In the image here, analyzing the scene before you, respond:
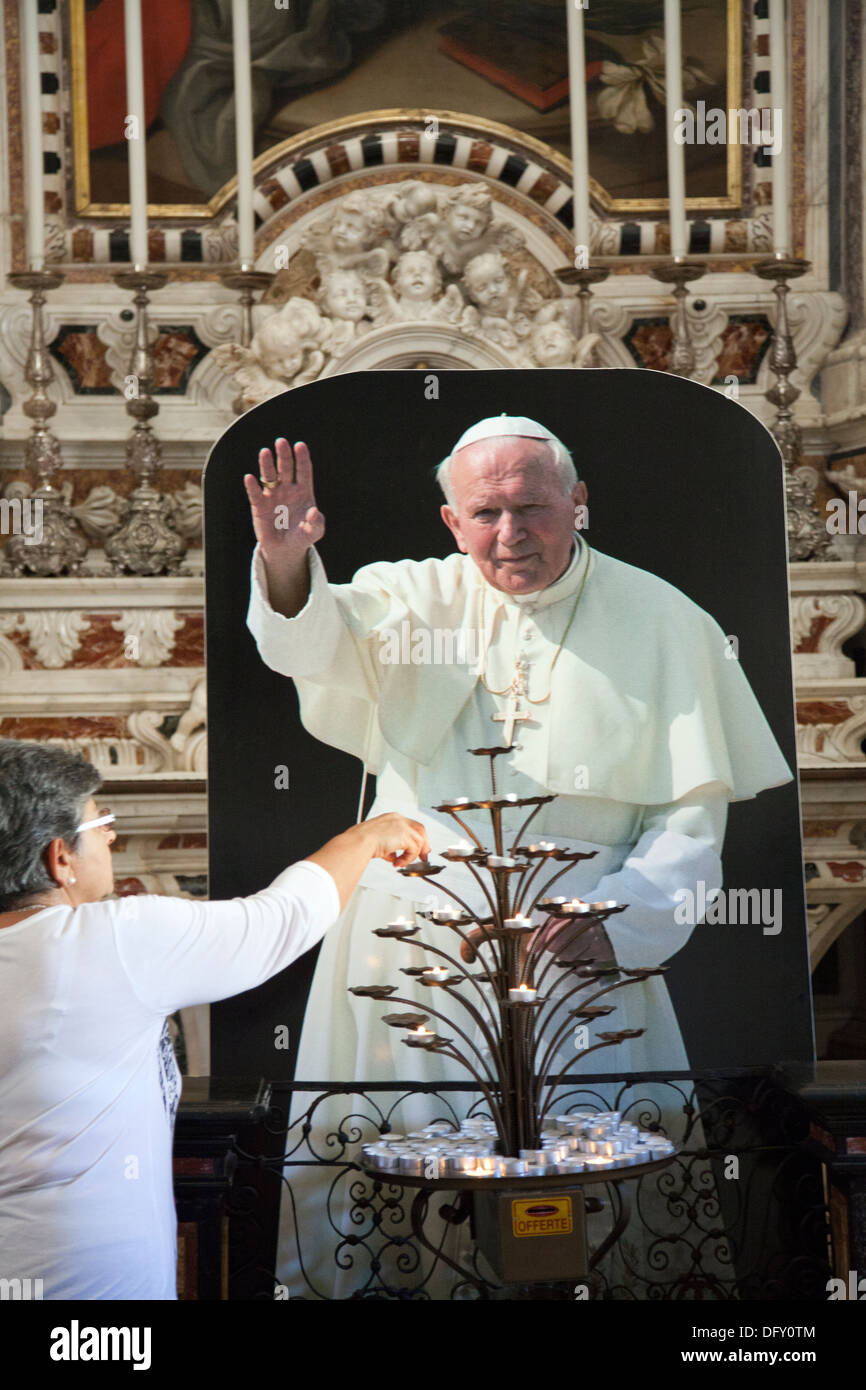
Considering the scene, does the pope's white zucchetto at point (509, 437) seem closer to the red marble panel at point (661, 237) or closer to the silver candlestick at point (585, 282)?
the silver candlestick at point (585, 282)

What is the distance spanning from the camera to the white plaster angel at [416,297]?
5074 millimetres

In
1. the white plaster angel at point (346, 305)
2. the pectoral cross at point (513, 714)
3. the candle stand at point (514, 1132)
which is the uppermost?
the white plaster angel at point (346, 305)

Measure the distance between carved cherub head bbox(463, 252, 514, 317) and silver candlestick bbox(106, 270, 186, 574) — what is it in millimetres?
899

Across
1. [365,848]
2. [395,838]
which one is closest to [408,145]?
[395,838]

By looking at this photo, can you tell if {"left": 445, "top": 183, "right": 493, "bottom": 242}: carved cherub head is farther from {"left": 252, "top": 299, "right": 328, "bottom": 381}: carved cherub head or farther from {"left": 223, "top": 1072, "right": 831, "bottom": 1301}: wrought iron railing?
{"left": 223, "top": 1072, "right": 831, "bottom": 1301}: wrought iron railing

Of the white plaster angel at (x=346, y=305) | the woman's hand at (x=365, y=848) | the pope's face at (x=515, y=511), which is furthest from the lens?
the white plaster angel at (x=346, y=305)

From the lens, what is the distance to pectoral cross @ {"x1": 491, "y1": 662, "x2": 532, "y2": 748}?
4188 millimetres

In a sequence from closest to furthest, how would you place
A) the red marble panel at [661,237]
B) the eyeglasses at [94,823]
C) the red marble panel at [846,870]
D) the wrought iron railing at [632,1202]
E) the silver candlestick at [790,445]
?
the eyeglasses at [94,823] → the wrought iron railing at [632,1202] → the red marble panel at [846,870] → the silver candlestick at [790,445] → the red marble panel at [661,237]

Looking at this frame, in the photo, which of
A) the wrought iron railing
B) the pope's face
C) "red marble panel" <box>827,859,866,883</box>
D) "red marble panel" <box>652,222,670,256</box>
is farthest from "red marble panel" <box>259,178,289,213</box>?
the wrought iron railing

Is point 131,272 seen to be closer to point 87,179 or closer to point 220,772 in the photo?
point 87,179

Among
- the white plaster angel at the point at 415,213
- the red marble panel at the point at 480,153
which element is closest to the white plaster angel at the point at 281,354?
the white plaster angel at the point at 415,213

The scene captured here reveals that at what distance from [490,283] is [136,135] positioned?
1092 millimetres

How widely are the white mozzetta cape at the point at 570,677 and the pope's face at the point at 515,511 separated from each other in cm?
5

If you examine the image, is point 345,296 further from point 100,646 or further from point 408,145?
point 100,646
